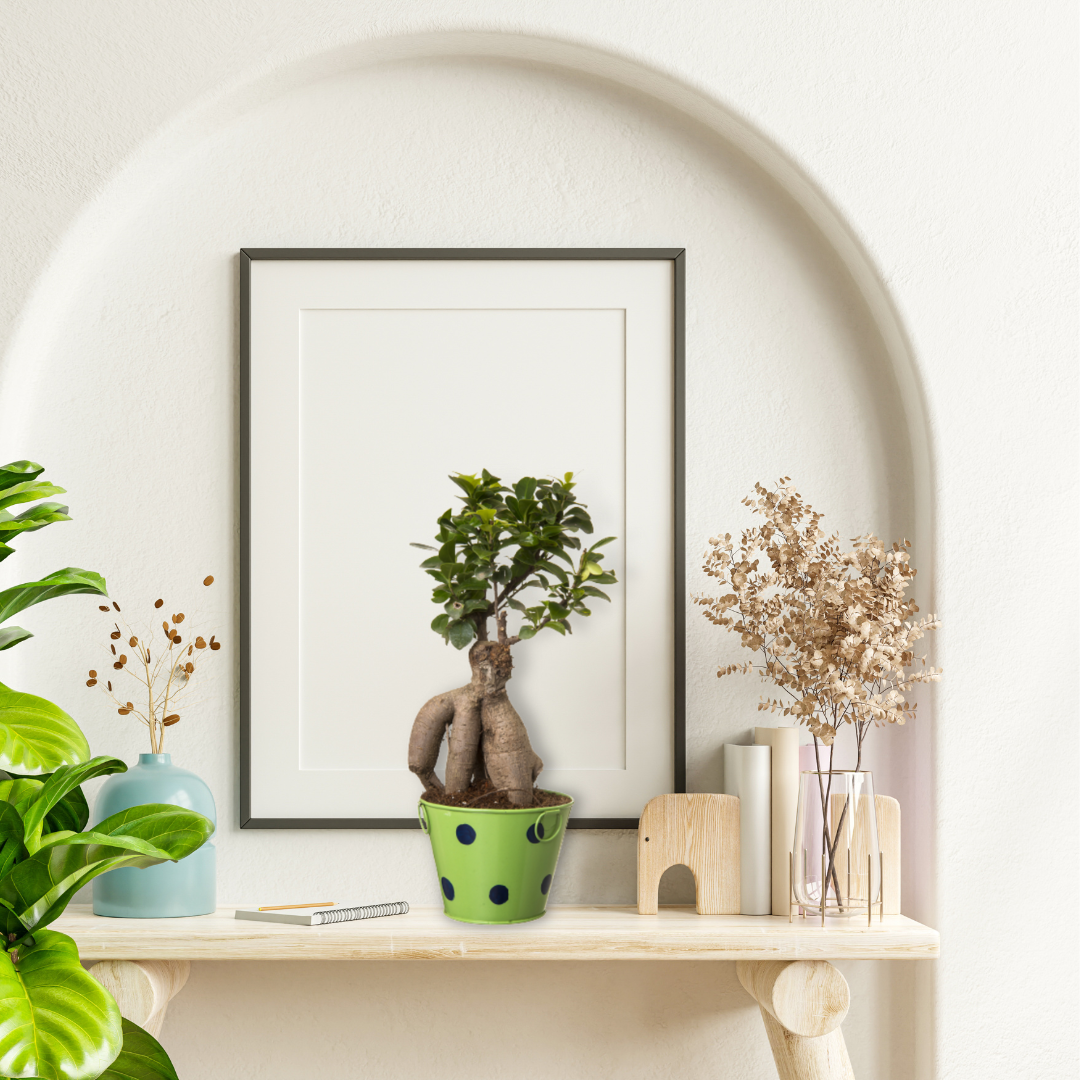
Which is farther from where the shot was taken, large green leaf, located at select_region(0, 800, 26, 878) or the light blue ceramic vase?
the light blue ceramic vase

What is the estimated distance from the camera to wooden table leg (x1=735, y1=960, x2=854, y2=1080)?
4.08 ft

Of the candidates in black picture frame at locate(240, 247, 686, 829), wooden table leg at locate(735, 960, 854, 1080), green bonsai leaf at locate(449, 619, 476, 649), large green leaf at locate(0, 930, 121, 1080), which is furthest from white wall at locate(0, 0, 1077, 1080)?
large green leaf at locate(0, 930, 121, 1080)

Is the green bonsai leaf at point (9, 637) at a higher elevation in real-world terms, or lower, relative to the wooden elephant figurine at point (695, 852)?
higher

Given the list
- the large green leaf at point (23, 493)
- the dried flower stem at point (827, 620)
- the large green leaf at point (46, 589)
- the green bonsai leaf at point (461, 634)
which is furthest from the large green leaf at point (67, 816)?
the dried flower stem at point (827, 620)

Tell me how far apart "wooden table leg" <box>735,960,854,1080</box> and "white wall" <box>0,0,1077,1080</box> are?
16 centimetres

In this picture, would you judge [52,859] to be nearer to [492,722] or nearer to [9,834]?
[9,834]

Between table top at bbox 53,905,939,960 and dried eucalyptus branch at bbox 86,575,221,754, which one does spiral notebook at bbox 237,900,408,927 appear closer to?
table top at bbox 53,905,939,960

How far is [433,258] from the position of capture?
4.84ft

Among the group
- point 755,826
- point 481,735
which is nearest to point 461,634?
point 481,735

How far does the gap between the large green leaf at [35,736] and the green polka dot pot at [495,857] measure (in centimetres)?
46

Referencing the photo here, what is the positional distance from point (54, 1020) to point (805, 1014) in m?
0.91

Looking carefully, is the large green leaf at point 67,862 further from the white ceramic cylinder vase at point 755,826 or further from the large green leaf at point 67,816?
the white ceramic cylinder vase at point 755,826

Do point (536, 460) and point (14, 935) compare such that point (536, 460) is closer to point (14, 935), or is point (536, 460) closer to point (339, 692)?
point (339, 692)

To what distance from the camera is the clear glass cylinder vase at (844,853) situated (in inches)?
50.2
